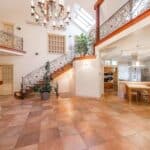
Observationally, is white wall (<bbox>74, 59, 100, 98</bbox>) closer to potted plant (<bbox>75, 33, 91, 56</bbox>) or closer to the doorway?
potted plant (<bbox>75, 33, 91, 56</bbox>)

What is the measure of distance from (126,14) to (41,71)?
6.16m

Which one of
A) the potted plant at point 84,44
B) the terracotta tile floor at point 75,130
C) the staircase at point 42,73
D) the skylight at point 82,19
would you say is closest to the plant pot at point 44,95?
the staircase at point 42,73

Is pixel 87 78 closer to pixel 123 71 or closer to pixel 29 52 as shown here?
pixel 29 52

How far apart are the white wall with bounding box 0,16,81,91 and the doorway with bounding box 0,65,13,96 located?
279mm

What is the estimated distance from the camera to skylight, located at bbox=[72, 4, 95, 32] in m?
9.66

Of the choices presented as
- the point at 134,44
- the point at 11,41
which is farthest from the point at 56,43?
the point at 134,44

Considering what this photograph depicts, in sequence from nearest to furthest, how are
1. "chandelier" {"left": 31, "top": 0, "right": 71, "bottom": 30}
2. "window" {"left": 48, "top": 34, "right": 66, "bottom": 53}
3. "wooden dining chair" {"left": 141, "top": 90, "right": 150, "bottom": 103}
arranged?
"chandelier" {"left": 31, "top": 0, "right": 71, "bottom": 30}
"wooden dining chair" {"left": 141, "top": 90, "right": 150, "bottom": 103}
"window" {"left": 48, "top": 34, "right": 66, "bottom": 53}

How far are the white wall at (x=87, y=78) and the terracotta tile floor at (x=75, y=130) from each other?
2.61 m

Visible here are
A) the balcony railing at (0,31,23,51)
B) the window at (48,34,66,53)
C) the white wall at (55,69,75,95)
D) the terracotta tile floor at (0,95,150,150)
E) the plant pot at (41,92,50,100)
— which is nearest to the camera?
the terracotta tile floor at (0,95,150,150)

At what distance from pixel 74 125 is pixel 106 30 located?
461cm

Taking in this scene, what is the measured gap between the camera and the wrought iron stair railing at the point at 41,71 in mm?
9061

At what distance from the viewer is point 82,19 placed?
10.5 metres

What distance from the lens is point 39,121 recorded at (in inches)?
167

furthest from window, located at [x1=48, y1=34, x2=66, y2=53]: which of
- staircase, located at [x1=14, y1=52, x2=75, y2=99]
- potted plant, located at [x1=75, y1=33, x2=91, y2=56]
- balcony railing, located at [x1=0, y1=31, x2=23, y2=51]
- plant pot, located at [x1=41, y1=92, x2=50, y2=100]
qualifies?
→ plant pot, located at [x1=41, y1=92, x2=50, y2=100]
